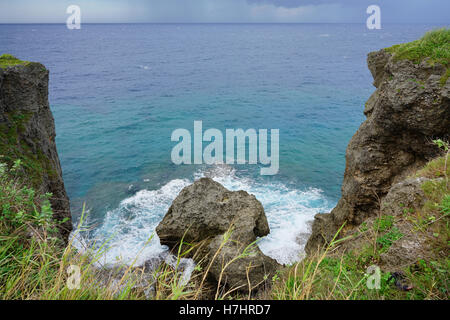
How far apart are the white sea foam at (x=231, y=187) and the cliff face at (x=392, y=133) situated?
3485mm

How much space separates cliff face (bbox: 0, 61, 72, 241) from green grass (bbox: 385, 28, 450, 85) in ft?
44.4

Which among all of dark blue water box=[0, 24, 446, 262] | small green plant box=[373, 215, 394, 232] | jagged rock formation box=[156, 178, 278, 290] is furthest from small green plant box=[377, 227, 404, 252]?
jagged rock formation box=[156, 178, 278, 290]

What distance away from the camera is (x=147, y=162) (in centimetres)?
2383

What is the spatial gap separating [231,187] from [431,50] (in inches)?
543

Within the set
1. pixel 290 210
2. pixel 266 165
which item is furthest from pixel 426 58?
pixel 266 165

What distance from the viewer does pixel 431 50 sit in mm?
8719

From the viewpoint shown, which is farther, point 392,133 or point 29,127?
point 29,127

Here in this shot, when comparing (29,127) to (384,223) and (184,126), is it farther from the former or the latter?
(184,126)

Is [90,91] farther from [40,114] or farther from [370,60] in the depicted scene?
[370,60]

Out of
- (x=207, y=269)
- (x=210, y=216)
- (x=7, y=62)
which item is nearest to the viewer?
(x=207, y=269)

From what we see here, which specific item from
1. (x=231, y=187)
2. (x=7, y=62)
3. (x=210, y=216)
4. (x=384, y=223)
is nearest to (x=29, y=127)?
(x=7, y=62)

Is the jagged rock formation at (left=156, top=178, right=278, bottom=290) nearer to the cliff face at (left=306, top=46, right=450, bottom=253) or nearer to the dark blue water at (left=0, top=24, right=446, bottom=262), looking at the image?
the dark blue water at (left=0, top=24, right=446, bottom=262)

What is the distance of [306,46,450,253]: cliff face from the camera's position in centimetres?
827

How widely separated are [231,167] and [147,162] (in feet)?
25.4
